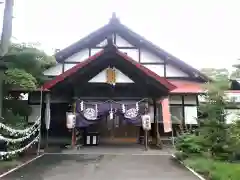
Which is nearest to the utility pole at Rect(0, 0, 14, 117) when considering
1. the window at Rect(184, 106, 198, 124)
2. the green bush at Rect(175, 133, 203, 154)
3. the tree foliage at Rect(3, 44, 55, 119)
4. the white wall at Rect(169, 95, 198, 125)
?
the tree foliage at Rect(3, 44, 55, 119)

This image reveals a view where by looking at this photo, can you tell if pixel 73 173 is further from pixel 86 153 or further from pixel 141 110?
pixel 141 110

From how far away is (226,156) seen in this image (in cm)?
953

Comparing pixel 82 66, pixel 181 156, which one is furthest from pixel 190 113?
pixel 82 66

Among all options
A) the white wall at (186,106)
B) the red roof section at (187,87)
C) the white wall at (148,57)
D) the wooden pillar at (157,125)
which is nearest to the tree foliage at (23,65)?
the white wall at (148,57)

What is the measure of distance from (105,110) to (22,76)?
13.5ft

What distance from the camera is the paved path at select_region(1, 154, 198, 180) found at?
7.78m

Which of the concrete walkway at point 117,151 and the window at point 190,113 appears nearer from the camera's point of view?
the concrete walkway at point 117,151

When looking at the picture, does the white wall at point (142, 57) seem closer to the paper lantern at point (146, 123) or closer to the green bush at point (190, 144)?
the paper lantern at point (146, 123)

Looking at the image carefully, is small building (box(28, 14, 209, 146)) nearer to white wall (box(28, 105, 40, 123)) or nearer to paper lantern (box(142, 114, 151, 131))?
white wall (box(28, 105, 40, 123))

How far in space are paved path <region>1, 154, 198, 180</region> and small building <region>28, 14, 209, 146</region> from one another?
2.74 meters

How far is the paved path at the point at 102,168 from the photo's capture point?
25.5 feet

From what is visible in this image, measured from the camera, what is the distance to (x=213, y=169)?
808 cm

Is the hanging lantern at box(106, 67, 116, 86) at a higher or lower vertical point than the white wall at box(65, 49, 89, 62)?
lower

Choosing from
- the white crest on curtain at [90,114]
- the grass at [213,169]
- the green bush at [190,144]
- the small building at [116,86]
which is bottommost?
the grass at [213,169]
